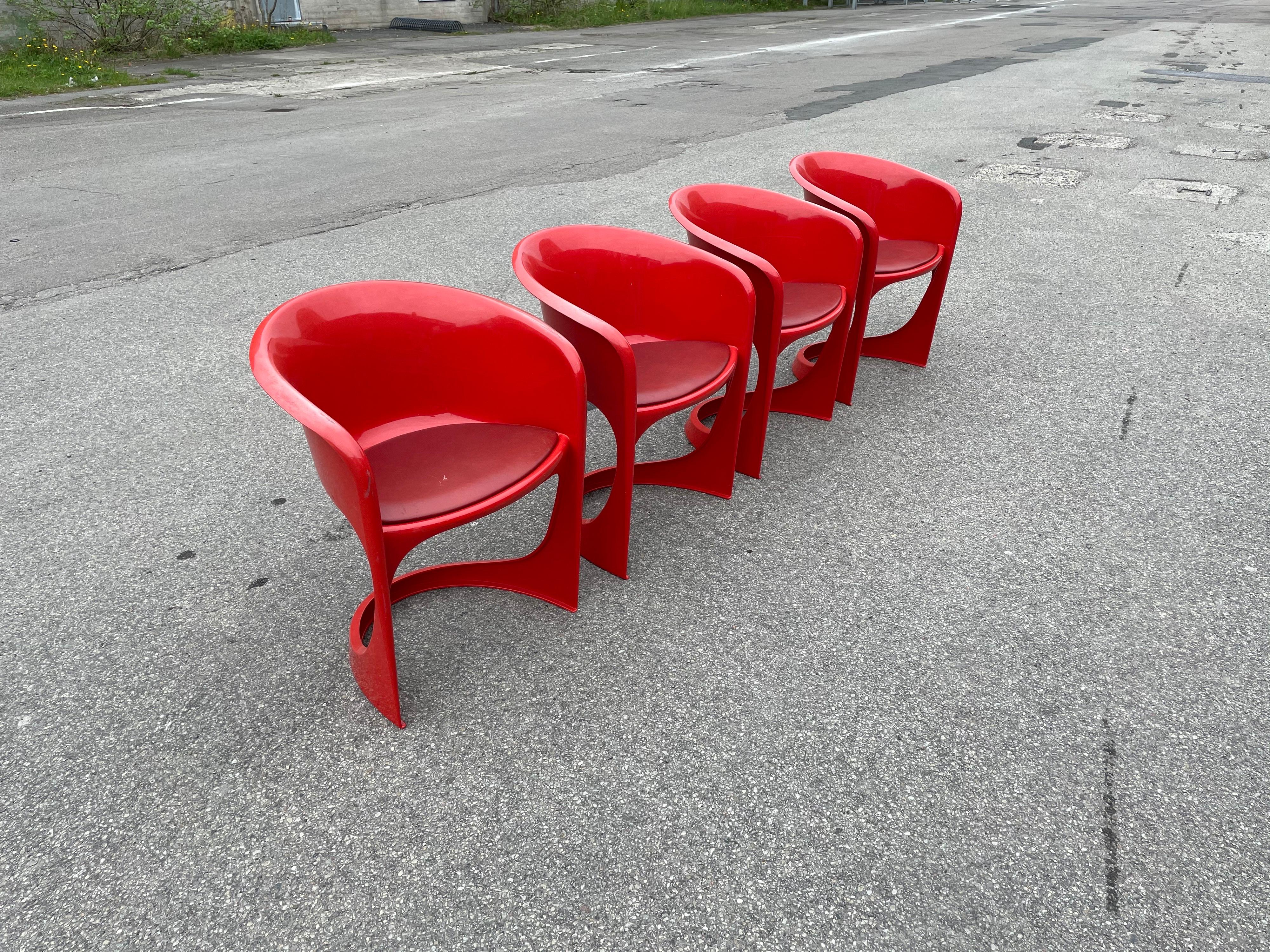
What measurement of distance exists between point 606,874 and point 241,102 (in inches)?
453

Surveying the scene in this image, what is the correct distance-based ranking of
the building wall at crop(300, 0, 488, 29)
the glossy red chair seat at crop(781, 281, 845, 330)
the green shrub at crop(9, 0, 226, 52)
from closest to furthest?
the glossy red chair seat at crop(781, 281, 845, 330) < the green shrub at crop(9, 0, 226, 52) < the building wall at crop(300, 0, 488, 29)

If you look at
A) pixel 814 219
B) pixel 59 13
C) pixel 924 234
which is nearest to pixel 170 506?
pixel 814 219

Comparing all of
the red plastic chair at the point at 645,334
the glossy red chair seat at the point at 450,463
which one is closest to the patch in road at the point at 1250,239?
the red plastic chair at the point at 645,334

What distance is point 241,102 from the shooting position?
1090cm

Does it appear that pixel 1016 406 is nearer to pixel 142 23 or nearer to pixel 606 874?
pixel 606 874

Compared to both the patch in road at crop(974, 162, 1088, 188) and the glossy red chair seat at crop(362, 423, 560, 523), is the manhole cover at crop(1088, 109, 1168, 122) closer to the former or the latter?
the patch in road at crop(974, 162, 1088, 188)

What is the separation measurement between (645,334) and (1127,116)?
9.71 m

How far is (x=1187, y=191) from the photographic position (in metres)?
7.29

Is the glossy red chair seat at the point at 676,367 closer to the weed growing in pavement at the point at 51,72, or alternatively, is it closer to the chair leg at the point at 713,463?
the chair leg at the point at 713,463

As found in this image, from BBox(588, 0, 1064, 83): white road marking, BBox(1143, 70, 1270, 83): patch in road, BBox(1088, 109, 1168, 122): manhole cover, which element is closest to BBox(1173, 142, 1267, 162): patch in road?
BBox(1088, 109, 1168, 122): manhole cover

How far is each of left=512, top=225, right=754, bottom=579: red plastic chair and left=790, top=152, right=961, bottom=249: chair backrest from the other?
136 centimetres

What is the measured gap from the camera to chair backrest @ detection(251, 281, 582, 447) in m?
2.30

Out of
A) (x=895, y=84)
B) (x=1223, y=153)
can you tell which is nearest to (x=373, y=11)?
(x=895, y=84)

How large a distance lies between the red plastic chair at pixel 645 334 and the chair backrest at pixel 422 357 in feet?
0.77
